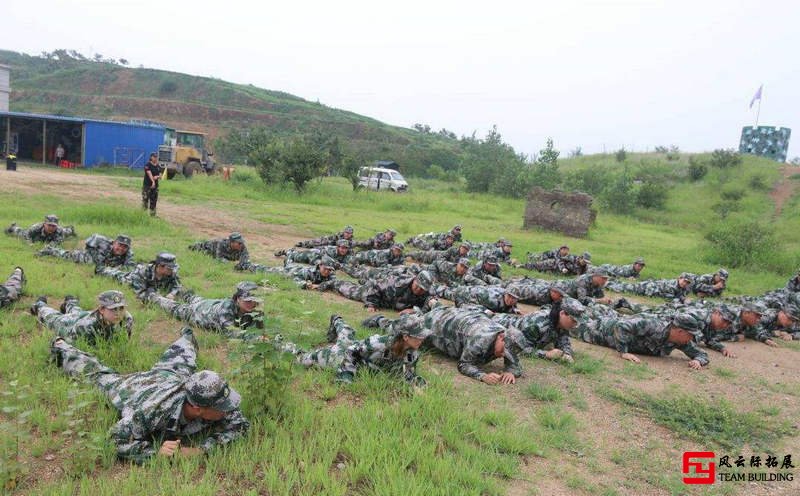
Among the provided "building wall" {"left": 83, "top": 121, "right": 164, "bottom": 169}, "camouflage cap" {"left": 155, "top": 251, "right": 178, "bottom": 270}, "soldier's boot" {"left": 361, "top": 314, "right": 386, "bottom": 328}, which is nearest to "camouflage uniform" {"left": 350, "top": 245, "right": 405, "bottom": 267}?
"soldier's boot" {"left": 361, "top": 314, "right": 386, "bottom": 328}

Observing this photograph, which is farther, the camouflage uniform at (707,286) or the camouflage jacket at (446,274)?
the camouflage uniform at (707,286)

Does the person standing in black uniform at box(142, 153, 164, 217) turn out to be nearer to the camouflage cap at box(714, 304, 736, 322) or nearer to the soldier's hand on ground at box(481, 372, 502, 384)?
the soldier's hand on ground at box(481, 372, 502, 384)

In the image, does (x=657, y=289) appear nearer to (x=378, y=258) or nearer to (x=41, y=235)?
(x=378, y=258)

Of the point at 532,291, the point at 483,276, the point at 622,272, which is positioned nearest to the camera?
the point at 532,291

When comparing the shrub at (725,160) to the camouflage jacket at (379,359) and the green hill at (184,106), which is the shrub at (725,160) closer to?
the green hill at (184,106)

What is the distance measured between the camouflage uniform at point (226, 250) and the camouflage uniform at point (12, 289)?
302 centimetres

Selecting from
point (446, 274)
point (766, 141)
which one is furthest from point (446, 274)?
point (766, 141)

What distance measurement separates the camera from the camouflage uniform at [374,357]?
4434mm

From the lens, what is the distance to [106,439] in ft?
10.6

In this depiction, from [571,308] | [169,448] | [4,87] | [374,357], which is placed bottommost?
[169,448]

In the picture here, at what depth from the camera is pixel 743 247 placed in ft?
46.9

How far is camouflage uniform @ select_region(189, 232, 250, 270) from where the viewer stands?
876 centimetres

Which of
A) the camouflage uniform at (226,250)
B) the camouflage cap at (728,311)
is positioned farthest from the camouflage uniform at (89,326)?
the camouflage cap at (728,311)

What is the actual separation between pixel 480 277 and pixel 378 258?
6.08 feet
